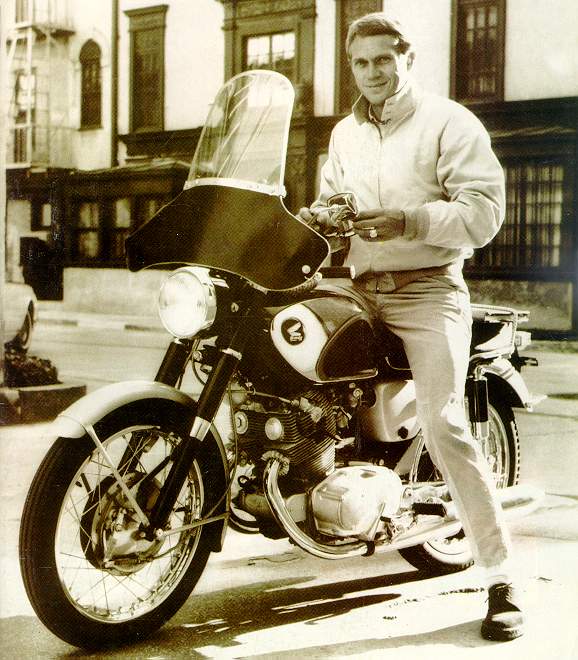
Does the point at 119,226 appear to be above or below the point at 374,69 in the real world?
below

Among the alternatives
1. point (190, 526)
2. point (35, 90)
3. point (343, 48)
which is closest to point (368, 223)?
point (190, 526)

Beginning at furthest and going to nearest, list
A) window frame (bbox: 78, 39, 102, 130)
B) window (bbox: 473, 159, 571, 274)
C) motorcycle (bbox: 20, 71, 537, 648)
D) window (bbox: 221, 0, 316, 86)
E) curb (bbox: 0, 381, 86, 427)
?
curb (bbox: 0, 381, 86, 427)
window (bbox: 473, 159, 571, 274)
window frame (bbox: 78, 39, 102, 130)
window (bbox: 221, 0, 316, 86)
motorcycle (bbox: 20, 71, 537, 648)

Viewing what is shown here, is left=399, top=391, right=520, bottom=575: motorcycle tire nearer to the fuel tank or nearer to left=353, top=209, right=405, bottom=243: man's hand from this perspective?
the fuel tank

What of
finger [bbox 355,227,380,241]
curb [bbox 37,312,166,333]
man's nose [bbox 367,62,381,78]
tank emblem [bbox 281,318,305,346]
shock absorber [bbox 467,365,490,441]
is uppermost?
man's nose [bbox 367,62,381,78]

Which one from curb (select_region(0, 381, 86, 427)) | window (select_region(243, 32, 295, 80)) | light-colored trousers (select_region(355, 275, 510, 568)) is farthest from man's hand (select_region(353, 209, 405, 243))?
curb (select_region(0, 381, 86, 427))

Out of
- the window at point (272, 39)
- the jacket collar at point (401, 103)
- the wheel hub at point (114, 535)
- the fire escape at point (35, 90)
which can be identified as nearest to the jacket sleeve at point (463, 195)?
the jacket collar at point (401, 103)

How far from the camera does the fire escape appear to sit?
13.4 feet

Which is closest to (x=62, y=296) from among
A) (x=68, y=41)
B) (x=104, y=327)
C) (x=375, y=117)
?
(x=104, y=327)

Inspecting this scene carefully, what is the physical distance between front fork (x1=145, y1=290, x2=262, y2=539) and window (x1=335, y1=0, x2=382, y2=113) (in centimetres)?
209

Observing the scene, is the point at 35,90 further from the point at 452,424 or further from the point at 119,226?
the point at 452,424

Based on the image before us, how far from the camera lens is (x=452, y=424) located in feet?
8.73

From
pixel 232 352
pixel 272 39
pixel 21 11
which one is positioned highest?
pixel 21 11

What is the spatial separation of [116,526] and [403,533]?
90cm

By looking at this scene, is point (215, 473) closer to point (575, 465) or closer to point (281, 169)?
point (281, 169)
